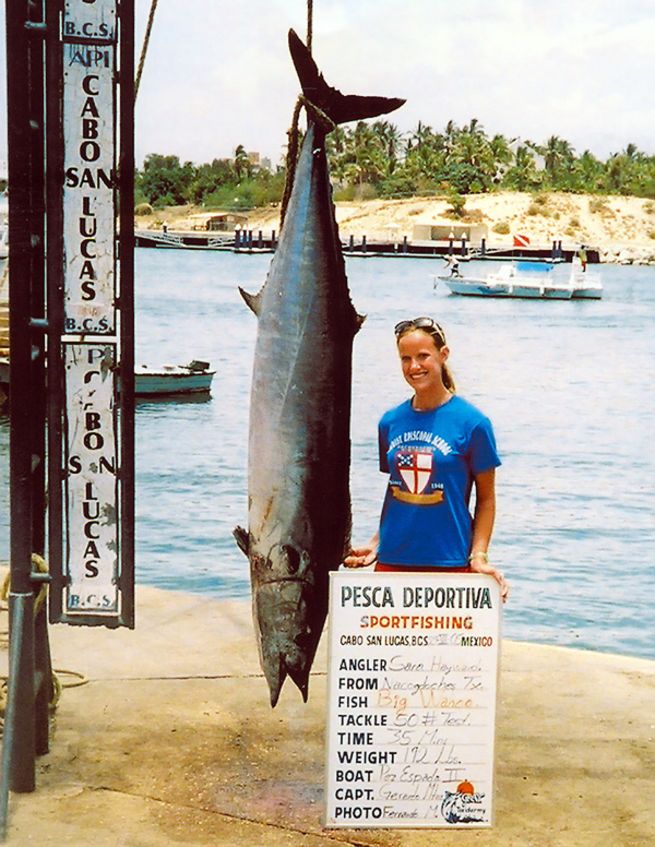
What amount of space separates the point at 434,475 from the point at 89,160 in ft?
4.27

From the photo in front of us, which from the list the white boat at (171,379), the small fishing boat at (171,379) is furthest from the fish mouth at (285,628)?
the small fishing boat at (171,379)

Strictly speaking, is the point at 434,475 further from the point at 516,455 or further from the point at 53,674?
the point at 516,455

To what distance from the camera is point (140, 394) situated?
24.0m

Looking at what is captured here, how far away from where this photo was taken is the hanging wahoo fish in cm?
339

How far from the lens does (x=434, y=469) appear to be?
3518 millimetres

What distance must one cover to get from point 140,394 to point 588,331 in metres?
31.7

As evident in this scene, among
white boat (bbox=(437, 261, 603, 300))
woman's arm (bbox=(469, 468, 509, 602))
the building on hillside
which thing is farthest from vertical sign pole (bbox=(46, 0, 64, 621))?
the building on hillside

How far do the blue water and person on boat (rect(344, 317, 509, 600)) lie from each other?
27.5 ft

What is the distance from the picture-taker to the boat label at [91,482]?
12.5 feet

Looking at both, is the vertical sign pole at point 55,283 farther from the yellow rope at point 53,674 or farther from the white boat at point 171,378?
the white boat at point 171,378

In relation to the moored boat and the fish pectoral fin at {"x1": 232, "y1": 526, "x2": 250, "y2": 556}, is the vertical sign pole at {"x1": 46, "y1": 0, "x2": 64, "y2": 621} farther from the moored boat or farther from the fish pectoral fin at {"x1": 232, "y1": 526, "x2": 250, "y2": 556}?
the moored boat

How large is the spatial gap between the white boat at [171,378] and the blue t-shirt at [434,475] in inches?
738

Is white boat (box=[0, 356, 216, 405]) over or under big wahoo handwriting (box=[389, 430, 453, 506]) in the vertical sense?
under

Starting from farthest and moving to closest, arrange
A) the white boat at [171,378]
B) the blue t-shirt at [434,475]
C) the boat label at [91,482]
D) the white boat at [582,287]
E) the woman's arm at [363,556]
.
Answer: the white boat at [582,287] < the white boat at [171,378] < the boat label at [91,482] < the woman's arm at [363,556] < the blue t-shirt at [434,475]
